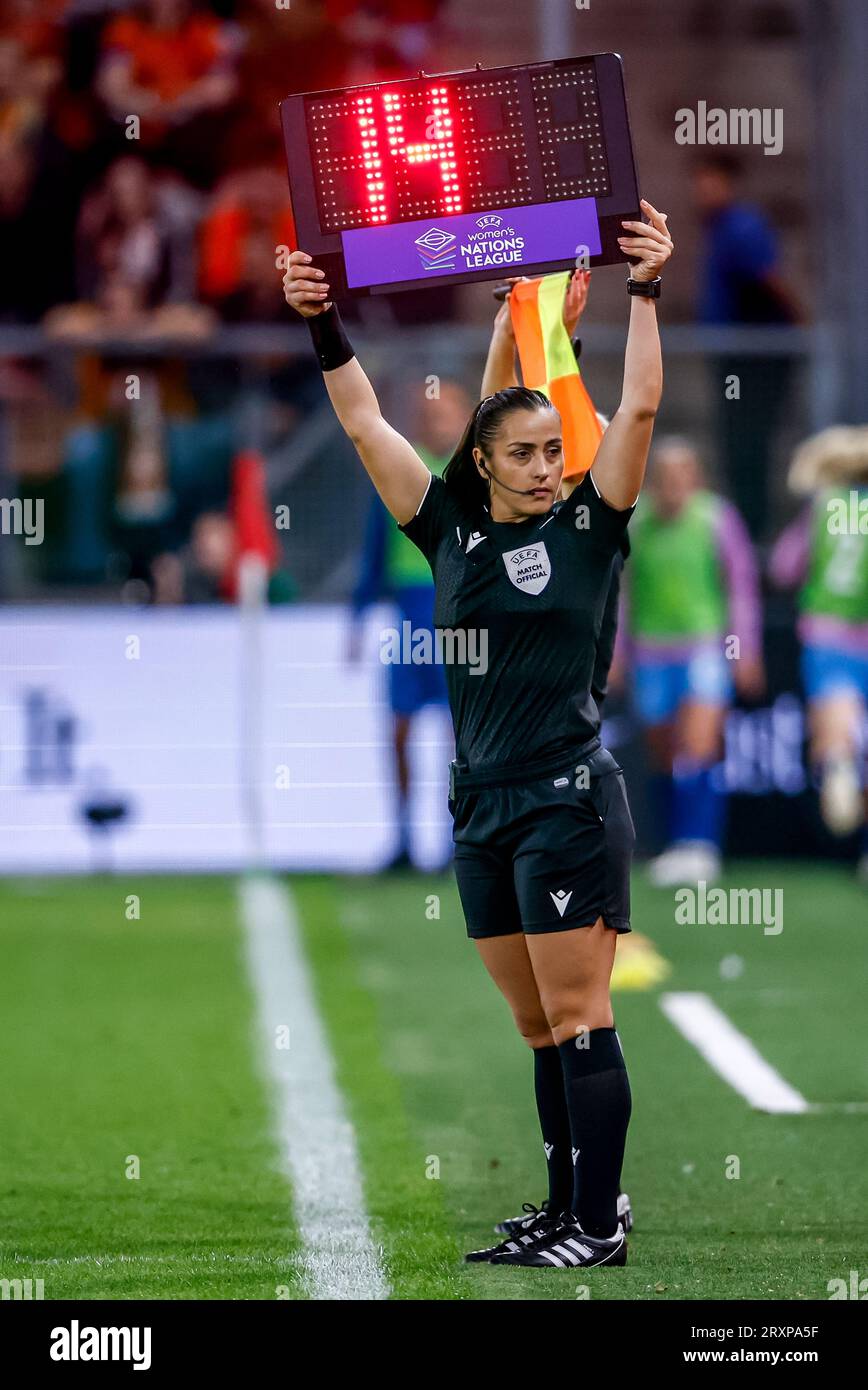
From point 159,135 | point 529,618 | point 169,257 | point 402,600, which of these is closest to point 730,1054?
point 529,618

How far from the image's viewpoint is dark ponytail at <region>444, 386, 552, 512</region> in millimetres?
5238

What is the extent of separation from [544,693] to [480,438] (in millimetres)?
594

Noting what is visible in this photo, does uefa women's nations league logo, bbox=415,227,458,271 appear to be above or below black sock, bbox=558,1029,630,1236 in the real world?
above

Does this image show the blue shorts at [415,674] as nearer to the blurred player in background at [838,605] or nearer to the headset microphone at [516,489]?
the blurred player in background at [838,605]

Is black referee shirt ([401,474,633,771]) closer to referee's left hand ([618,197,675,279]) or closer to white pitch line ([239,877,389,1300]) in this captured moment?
referee's left hand ([618,197,675,279])

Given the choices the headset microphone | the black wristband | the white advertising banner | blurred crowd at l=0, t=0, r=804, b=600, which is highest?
blurred crowd at l=0, t=0, r=804, b=600

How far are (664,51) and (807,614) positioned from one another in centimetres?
557

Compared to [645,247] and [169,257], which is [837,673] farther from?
[645,247]

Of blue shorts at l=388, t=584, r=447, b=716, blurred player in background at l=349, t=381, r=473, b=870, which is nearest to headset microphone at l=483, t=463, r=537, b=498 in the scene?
blurred player in background at l=349, t=381, r=473, b=870

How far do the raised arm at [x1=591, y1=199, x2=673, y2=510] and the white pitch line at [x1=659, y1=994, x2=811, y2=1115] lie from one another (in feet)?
9.26

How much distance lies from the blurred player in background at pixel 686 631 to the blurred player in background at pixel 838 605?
0.65m

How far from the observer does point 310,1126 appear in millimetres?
7070

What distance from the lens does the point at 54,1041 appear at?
8.51 metres
